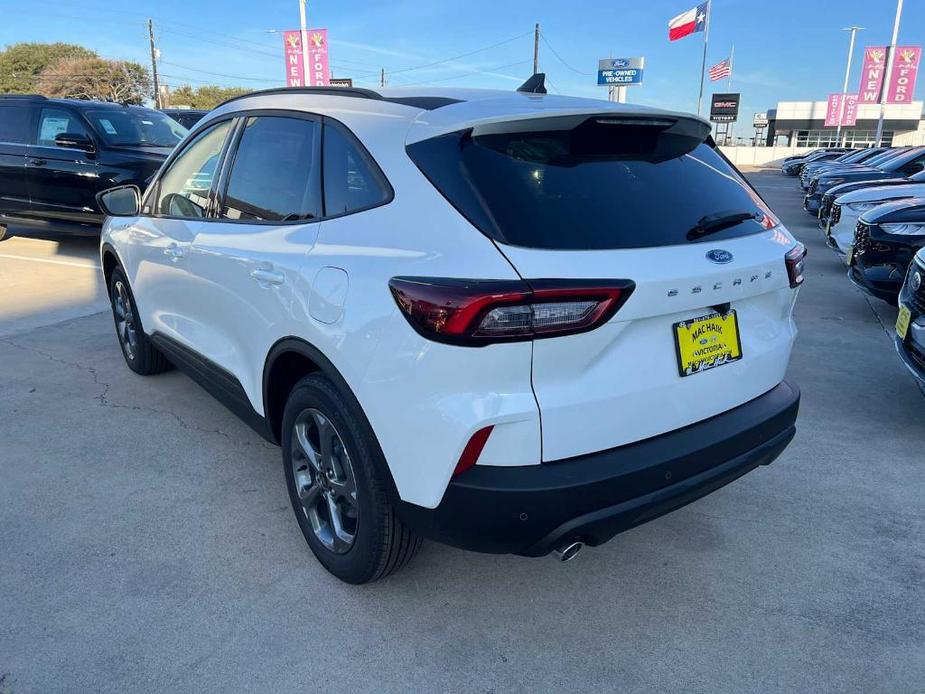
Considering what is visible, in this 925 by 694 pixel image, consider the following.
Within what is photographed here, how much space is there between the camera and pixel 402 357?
2.02 metres

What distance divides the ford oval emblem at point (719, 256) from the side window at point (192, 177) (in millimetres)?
2367

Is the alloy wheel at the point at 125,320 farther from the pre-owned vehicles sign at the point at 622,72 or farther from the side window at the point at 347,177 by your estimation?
the pre-owned vehicles sign at the point at 622,72

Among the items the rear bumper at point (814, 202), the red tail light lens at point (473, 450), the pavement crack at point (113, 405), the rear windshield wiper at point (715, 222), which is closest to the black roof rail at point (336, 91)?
the rear windshield wiper at point (715, 222)

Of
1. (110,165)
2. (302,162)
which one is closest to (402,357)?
(302,162)

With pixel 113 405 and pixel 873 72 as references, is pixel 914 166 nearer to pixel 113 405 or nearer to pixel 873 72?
pixel 113 405

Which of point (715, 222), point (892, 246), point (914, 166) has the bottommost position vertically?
point (892, 246)

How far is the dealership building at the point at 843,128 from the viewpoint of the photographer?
6031cm

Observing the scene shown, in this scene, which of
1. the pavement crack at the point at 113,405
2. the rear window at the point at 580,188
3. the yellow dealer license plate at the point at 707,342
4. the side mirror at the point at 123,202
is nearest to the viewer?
the rear window at the point at 580,188

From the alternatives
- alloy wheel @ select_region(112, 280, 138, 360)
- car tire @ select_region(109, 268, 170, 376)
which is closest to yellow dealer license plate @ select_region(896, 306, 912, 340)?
car tire @ select_region(109, 268, 170, 376)

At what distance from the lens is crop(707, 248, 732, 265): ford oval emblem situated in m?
2.19

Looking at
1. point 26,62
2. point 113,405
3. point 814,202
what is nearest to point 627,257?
point 113,405

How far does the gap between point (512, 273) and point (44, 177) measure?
9.77 metres

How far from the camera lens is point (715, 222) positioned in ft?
7.75

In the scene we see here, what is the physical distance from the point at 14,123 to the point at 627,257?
425 inches
